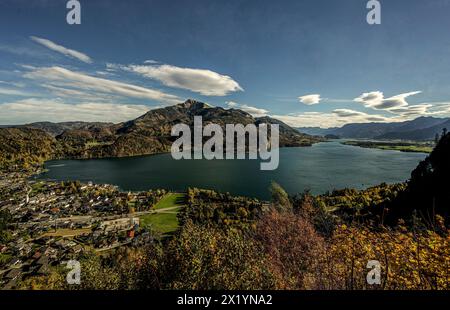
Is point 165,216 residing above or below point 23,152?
below

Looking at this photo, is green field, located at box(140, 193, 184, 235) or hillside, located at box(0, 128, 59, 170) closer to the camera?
green field, located at box(140, 193, 184, 235)

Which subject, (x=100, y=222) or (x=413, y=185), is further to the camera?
(x=100, y=222)

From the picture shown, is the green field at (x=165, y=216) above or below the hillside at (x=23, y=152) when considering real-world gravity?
below

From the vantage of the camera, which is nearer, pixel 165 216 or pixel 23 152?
pixel 165 216

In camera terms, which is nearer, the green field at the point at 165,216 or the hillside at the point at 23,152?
the green field at the point at 165,216

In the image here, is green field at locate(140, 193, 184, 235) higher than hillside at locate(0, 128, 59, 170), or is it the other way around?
hillside at locate(0, 128, 59, 170)

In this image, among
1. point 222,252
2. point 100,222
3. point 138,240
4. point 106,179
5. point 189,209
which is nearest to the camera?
point 222,252

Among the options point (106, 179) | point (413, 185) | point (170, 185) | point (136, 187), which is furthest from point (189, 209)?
point (106, 179)
